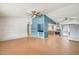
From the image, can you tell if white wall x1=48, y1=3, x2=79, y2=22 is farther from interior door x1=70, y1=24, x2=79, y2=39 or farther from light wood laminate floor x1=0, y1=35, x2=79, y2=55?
light wood laminate floor x1=0, y1=35, x2=79, y2=55

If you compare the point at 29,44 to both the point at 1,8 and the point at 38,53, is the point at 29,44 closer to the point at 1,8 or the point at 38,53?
the point at 38,53

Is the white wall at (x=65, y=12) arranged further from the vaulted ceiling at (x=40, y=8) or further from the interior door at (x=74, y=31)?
the interior door at (x=74, y=31)

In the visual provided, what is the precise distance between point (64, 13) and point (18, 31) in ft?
2.32

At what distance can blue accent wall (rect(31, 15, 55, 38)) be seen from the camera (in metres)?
1.69

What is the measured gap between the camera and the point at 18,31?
1690 mm

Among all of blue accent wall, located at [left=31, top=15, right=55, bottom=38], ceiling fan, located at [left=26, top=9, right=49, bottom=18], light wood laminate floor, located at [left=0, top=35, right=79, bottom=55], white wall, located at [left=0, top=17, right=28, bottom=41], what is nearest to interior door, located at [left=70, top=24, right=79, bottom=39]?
light wood laminate floor, located at [left=0, top=35, right=79, bottom=55]

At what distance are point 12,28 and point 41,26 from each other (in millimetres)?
418

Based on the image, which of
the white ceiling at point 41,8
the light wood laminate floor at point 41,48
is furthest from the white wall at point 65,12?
the light wood laminate floor at point 41,48

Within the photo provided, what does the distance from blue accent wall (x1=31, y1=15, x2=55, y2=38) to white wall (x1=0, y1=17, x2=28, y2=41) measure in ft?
0.43

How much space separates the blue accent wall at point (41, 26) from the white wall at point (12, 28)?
0.13 meters

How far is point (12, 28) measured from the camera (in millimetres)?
1669
